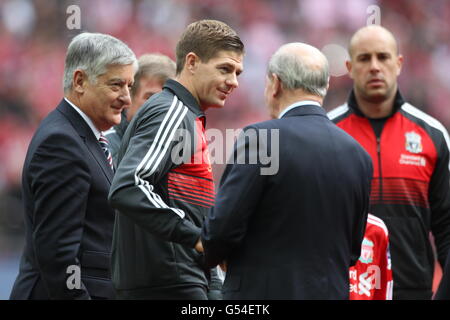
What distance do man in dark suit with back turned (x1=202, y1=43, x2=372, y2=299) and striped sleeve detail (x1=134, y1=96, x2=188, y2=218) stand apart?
21 centimetres

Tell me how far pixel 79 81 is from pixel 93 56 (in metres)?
0.11

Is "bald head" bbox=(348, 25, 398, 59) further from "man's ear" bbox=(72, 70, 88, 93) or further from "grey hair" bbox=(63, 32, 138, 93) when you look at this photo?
"man's ear" bbox=(72, 70, 88, 93)

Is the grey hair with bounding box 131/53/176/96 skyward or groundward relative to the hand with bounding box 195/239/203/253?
skyward

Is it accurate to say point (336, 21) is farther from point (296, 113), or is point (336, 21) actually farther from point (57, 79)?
point (296, 113)

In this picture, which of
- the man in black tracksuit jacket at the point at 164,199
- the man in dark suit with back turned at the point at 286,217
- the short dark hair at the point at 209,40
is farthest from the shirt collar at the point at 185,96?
the man in dark suit with back turned at the point at 286,217

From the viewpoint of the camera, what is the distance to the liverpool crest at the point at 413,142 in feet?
14.4

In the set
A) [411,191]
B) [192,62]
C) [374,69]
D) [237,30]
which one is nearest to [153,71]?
[192,62]

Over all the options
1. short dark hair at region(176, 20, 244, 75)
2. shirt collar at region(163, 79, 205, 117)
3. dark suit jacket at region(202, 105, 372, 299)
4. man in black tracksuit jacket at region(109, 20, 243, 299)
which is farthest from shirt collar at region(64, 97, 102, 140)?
dark suit jacket at region(202, 105, 372, 299)

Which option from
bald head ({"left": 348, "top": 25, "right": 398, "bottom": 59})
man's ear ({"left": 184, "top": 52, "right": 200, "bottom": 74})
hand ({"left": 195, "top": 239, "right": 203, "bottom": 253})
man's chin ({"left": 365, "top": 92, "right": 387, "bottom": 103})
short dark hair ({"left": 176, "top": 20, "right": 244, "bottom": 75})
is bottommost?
hand ({"left": 195, "top": 239, "right": 203, "bottom": 253})

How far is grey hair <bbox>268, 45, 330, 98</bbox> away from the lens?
298 centimetres

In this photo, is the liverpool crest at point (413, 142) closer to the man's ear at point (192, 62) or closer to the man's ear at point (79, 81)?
the man's ear at point (192, 62)

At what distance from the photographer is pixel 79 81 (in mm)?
3223

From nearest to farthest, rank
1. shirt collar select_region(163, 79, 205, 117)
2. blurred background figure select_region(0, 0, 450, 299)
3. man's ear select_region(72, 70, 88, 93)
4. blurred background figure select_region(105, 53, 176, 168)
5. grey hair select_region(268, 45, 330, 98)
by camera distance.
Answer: grey hair select_region(268, 45, 330, 98), shirt collar select_region(163, 79, 205, 117), man's ear select_region(72, 70, 88, 93), blurred background figure select_region(105, 53, 176, 168), blurred background figure select_region(0, 0, 450, 299)

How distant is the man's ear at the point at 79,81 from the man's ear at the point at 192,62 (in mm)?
418
